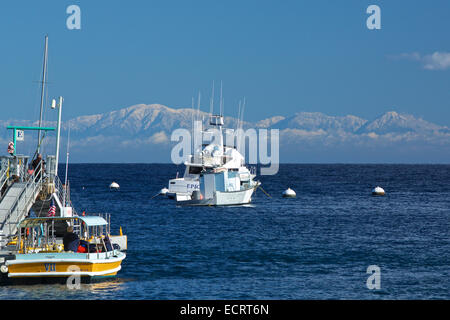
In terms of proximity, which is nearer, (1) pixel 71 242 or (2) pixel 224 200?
(1) pixel 71 242

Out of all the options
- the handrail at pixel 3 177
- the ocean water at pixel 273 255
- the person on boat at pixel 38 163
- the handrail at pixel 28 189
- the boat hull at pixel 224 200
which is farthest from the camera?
the boat hull at pixel 224 200

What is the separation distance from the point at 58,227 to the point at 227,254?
10.8 m

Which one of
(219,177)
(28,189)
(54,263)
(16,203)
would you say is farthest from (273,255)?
(219,177)

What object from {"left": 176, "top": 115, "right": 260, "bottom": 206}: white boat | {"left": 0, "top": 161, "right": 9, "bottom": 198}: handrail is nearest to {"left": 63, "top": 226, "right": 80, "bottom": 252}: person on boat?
{"left": 0, "top": 161, "right": 9, "bottom": 198}: handrail

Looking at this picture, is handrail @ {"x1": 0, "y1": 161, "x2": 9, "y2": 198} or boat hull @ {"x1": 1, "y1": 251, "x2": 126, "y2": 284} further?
handrail @ {"x1": 0, "y1": 161, "x2": 9, "y2": 198}

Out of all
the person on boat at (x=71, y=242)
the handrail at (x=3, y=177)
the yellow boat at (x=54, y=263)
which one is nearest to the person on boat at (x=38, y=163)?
the handrail at (x=3, y=177)

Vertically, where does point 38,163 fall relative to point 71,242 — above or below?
above

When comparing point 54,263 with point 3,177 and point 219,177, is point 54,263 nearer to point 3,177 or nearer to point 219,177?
point 3,177

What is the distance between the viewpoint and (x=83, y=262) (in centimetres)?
2766

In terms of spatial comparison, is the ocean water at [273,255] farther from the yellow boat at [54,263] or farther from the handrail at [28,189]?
the handrail at [28,189]

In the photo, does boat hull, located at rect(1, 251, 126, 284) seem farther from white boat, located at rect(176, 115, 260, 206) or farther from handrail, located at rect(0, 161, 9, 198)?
white boat, located at rect(176, 115, 260, 206)

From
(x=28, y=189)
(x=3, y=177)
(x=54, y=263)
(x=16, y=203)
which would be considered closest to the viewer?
(x=54, y=263)

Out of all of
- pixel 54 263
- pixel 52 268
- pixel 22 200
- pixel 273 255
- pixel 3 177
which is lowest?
pixel 273 255
